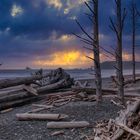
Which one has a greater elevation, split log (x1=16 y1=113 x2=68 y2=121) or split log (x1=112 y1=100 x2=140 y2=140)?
split log (x1=112 y1=100 x2=140 y2=140)

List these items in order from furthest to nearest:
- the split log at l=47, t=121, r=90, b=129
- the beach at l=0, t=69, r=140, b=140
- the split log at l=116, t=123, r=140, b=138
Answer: the split log at l=47, t=121, r=90, b=129 → the beach at l=0, t=69, r=140, b=140 → the split log at l=116, t=123, r=140, b=138

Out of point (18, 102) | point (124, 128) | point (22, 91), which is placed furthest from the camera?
point (22, 91)

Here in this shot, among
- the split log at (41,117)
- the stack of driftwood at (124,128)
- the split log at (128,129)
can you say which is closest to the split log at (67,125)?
the split log at (41,117)

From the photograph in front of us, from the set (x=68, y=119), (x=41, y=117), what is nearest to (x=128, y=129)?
(x=68, y=119)

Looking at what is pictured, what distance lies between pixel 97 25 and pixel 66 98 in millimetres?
3806

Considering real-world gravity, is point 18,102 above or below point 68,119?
above

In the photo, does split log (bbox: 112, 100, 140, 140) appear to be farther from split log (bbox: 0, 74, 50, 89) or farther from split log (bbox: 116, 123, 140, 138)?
split log (bbox: 0, 74, 50, 89)

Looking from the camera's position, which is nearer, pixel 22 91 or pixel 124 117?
pixel 124 117

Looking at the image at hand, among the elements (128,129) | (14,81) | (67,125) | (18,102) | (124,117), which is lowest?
(67,125)

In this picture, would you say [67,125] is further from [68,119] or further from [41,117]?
[41,117]

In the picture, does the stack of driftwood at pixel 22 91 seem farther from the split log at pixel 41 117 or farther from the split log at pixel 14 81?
the split log at pixel 41 117

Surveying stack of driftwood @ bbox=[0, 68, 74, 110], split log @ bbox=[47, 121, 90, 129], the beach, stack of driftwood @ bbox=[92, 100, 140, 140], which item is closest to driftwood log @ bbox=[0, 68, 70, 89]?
stack of driftwood @ bbox=[0, 68, 74, 110]

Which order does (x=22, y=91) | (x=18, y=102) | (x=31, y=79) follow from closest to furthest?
(x=18, y=102)
(x=22, y=91)
(x=31, y=79)

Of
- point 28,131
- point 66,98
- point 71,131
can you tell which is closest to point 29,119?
point 28,131
